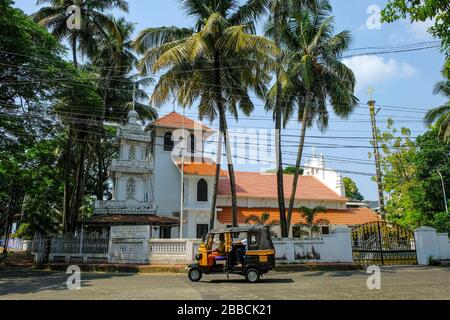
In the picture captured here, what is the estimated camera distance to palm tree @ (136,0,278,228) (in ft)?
62.0

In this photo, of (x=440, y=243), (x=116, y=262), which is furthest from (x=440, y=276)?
(x=116, y=262)

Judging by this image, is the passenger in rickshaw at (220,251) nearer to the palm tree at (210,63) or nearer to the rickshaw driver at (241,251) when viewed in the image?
the rickshaw driver at (241,251)

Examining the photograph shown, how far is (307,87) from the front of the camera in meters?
20.8

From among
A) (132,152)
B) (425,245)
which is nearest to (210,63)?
(132,152)

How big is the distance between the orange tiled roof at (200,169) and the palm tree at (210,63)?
6.56 meters

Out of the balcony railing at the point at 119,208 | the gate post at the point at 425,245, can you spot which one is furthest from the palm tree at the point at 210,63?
the gate post at the point at 425,245

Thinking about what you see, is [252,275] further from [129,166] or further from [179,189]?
[179,189]

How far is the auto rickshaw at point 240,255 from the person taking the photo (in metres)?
Answer: 13.1

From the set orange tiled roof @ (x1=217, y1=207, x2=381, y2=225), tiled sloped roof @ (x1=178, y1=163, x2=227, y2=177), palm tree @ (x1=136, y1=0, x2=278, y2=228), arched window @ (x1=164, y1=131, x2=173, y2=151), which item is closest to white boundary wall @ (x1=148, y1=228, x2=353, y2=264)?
palm tree @ (x1=136, y1=0, x2=278, y2=228)

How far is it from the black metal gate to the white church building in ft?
17.7

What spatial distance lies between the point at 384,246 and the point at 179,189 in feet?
49.2

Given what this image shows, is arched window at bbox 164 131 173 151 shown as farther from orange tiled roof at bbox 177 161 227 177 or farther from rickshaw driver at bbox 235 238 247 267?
rickshaw driver at bbox 235 238 247 267
